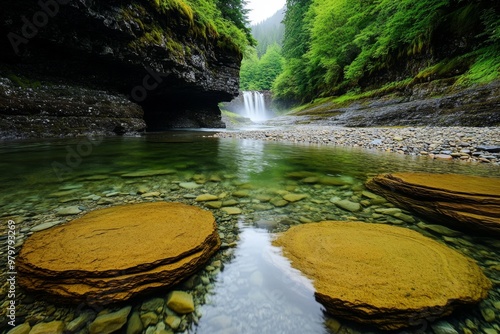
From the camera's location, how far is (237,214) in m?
1.89

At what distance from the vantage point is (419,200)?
6.42 feet

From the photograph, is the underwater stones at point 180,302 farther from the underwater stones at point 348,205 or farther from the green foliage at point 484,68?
the green foliage at point 484,68

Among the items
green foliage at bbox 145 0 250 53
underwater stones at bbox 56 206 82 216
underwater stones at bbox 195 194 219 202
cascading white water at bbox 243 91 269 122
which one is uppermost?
green foliage at bbox 145 0 250 53

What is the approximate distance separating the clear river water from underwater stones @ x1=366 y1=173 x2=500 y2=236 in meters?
0.12

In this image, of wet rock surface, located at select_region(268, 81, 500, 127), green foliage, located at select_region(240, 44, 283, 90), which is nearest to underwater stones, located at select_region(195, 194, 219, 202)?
wet rock surface, located at select_region(268, 81, 500, 127)

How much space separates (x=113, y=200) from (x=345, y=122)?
1269 cm

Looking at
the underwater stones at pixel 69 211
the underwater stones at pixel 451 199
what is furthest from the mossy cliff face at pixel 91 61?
the underwater stones at pixel 451 199

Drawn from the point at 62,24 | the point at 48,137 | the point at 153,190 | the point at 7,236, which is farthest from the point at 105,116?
the point at 7,236

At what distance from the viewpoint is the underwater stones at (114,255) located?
939mm

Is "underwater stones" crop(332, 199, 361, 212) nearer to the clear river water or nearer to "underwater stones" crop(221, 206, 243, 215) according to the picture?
the clear river water

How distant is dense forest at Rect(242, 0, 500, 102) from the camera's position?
7918 millimetres

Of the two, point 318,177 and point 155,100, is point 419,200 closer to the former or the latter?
point 318,177

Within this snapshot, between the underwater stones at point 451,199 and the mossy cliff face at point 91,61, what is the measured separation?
789 centimetres

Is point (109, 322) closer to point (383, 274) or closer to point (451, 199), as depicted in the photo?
point (383, 274)
